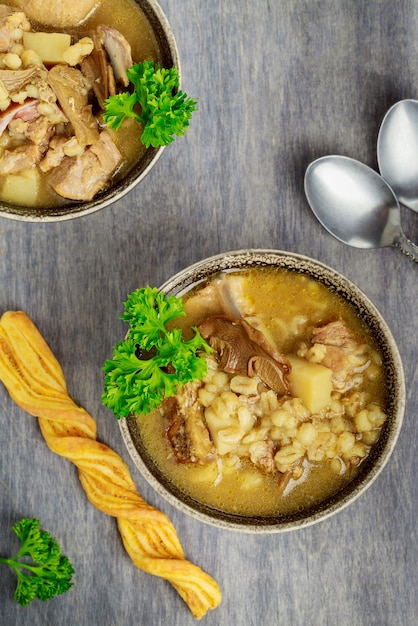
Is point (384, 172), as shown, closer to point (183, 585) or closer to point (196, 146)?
point (196, 146)

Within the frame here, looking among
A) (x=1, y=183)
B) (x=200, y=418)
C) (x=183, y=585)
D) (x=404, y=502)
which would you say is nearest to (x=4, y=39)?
(x=1, y=183)

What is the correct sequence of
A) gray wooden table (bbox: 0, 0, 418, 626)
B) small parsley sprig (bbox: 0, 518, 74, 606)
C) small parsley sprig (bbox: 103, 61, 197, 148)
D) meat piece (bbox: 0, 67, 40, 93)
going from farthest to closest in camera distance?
gray wooden table (bbox: 0, 0, 418, 626) < small parsley sprig (bbox: 0, 518, 74, 606) < meat piece (bbox: 0, 67, 40, 93) < small parsley sprig (bbox: 103, 61, 197, 148)

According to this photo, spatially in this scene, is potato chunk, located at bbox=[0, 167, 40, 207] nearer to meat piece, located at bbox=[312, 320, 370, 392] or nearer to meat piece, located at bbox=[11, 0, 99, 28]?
meat piece, located at bbox=[11, 0, 99, 28]

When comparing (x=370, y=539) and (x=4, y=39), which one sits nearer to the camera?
(x=4, y=39)

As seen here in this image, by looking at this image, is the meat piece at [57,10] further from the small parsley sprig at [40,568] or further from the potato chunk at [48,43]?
the small parsley sprig at [40,568]

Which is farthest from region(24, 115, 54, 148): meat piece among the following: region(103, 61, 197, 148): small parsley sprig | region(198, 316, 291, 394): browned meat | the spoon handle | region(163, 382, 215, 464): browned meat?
the spoon handle

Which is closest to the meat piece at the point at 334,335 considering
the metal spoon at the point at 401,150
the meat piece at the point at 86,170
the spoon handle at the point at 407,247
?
the spoon handle at the point at 407,247

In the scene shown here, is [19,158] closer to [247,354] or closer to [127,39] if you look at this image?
[127,39]
